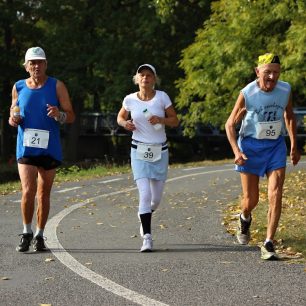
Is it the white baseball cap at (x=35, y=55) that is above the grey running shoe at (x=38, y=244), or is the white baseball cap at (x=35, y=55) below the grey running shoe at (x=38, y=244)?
above

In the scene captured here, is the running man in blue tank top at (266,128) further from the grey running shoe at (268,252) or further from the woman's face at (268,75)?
the grey running shoe at (268,252)

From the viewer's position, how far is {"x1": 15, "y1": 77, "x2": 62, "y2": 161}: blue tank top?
7.96 m

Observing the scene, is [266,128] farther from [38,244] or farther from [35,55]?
[38,244]

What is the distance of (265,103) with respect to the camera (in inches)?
302

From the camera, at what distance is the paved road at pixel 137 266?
5.76 meters

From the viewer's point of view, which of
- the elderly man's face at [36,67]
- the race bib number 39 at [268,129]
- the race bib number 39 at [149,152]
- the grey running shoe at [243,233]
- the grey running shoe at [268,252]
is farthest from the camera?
the grey running shoe at [243,233]

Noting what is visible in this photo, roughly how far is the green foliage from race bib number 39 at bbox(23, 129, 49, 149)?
9270mm

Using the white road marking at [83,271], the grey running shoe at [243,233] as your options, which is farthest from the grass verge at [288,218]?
the white road marking at [83,271]

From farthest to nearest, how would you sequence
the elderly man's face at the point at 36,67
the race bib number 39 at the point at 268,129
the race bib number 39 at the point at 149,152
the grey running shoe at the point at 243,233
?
the grey running shoe at the point at 243,233
the race bib number 39 at the point at 149,152
the elderly man's face at the point at 36,67
the race bib number 39 at the point at 268,129

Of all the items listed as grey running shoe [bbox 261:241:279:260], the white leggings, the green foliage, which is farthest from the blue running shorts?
the green foliage

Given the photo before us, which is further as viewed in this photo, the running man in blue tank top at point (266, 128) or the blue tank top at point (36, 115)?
the blue tank top at point (36, 115)

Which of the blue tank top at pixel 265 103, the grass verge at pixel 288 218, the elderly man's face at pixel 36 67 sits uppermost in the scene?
the elderly man's face at pixel 36 67

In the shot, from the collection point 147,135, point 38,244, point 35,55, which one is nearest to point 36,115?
point 35,55

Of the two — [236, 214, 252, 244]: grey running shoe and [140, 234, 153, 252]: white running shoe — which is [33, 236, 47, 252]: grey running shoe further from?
[236, 214, 252, 244]: grey running shoe
